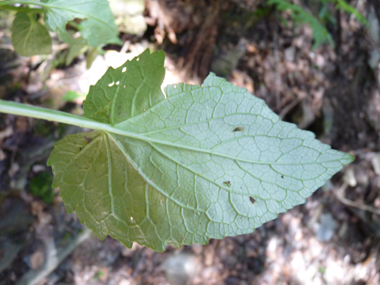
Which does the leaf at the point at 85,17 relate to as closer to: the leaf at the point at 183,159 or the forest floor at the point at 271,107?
the leaf at the point at 183,159

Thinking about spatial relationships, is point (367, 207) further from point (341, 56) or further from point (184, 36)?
point (184, 36)

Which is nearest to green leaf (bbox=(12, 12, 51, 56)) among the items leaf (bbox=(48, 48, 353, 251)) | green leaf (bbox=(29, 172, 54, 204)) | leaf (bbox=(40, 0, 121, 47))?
leaf (bbox=(40, 0, 121, 47))

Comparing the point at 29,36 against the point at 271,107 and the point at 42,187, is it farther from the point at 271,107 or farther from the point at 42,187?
the point at 271,107

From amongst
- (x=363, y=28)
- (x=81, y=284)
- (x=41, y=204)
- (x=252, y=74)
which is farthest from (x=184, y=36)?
(x=363, y=28)

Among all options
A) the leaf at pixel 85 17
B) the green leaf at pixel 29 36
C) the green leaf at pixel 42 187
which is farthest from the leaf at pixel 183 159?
the green leaf at pixel 42 187

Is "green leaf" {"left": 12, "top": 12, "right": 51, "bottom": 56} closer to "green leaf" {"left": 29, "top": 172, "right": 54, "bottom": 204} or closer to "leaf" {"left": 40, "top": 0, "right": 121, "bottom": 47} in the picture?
"leaf" {"left": 40, "top": 0, "right": 121, "bottom": 47}
